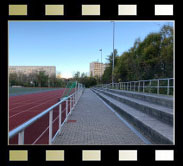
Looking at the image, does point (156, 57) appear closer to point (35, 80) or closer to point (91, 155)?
point (91, 155)

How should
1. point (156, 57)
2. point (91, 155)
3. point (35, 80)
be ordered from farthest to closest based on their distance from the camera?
point (35, 80) < point (156, 57) < point (91, 155)

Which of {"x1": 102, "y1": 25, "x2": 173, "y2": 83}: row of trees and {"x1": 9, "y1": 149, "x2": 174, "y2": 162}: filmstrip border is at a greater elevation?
{"x1": 102, "y1": 25, "x2": 173, "y2": 83}: row of trees

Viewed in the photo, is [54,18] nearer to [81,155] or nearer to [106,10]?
[106,10]

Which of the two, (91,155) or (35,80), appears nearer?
(91,155)

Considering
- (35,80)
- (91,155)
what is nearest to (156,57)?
(91,155)

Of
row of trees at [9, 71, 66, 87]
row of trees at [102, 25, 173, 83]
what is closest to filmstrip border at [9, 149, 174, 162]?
row of trees at [102, 25, 173, 83]

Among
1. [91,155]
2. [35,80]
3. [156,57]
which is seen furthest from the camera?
[35,80]

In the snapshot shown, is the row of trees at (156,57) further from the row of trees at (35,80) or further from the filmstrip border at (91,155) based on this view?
the row of trees at (35,80)

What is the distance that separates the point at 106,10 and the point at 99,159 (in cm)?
231

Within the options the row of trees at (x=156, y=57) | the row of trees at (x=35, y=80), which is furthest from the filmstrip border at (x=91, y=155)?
the row of trees at (x=35, y=80)

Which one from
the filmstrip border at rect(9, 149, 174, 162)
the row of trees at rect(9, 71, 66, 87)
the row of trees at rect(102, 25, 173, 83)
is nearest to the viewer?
the filmstrip border at rect(9, 149, 174, 162)

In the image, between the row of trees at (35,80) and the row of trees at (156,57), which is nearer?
the row of trees at (156,57)

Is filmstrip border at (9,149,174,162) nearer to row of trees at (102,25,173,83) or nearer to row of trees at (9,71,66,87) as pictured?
row of trees at (102,25,173,83)

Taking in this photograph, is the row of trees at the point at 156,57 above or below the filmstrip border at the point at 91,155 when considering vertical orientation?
above
